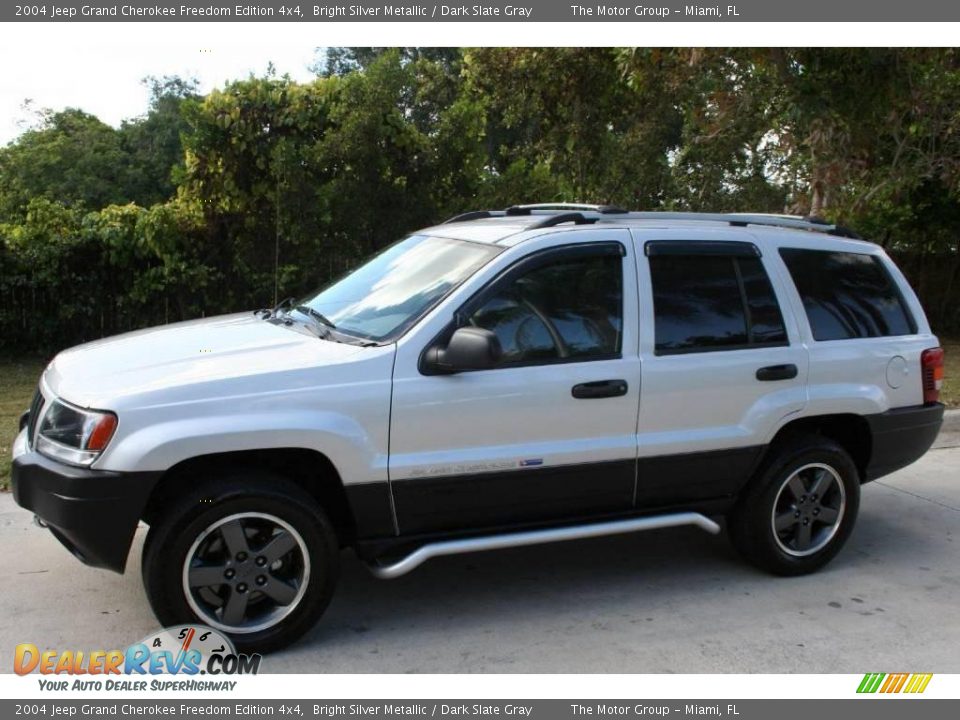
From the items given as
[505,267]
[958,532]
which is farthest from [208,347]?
[958,532]

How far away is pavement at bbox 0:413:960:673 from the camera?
13.9 feet

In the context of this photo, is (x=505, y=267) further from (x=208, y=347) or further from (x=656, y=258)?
(x=208, y=347)

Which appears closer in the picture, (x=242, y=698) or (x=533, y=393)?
(x=242, y=698)

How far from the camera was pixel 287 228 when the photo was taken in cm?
1048

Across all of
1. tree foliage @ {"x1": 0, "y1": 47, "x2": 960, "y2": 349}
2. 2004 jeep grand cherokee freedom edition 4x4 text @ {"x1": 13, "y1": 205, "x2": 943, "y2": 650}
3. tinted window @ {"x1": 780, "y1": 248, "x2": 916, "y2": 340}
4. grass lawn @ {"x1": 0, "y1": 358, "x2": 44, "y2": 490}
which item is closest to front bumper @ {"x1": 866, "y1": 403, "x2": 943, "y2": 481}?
2004 jeep grand cherokee freedom edition 4x4 text @ {"x1": 13, "y1": 205, "x2": 943, "y2": 650}

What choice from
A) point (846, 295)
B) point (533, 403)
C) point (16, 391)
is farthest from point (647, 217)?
point (16, 391)

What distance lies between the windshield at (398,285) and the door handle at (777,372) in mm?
1485

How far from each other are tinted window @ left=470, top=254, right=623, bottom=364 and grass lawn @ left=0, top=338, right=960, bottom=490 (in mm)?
3902

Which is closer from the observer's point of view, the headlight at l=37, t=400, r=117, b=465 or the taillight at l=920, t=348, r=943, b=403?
the headlight at l=37, t=400, r=117, b=465

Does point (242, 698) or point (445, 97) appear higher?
point (445, 97)

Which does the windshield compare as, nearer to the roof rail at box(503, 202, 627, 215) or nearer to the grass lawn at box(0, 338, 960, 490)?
the roof rail at box(503, 202, 627, 215)

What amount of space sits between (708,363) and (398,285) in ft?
5.15

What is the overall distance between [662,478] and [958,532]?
2498mm

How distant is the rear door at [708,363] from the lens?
4.73 meters
